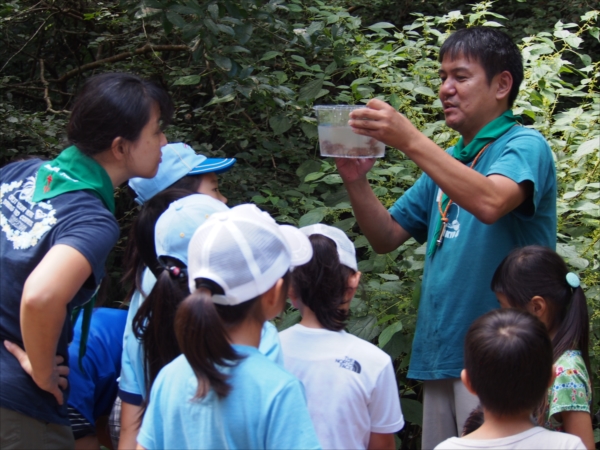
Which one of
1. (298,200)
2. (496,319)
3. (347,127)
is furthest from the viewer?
(298,200)

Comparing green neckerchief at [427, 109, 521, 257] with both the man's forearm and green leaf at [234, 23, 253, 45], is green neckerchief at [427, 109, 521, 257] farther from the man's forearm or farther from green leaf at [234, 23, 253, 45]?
green leaf at [234, 23, 253, 45]

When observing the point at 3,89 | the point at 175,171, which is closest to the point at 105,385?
the point at 175,171

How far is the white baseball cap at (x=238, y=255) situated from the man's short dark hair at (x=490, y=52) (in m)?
1.13

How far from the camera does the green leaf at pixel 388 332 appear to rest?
2672mm

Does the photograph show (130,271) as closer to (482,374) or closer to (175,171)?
(175,171)

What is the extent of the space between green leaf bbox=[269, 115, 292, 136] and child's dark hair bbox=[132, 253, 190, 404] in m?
1.76

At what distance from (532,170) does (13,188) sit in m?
1.50

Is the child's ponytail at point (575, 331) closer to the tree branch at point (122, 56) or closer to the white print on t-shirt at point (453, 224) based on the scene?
the white print on t-shirt at point (453, 224)

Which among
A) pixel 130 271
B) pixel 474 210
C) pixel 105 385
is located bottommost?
pixel 105 385

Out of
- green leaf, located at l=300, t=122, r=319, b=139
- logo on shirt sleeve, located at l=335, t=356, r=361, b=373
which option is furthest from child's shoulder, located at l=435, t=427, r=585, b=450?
green leaf, located at l=300, t=122, r=319, b=139

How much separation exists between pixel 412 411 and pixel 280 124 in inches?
64.1

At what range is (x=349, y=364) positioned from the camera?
80.1 inches

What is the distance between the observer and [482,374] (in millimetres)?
1808

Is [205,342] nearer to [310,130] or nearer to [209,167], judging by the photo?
[209,167]
